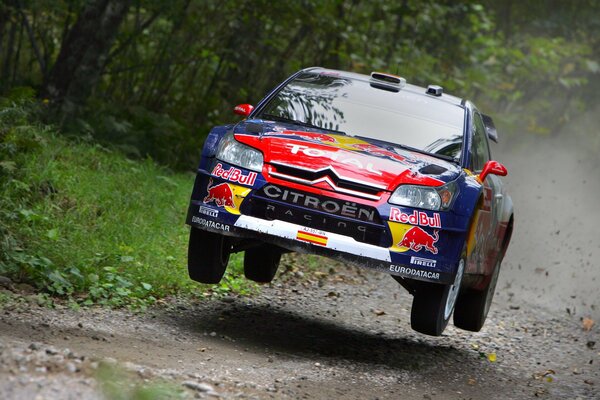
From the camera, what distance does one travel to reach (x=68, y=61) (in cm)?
1359

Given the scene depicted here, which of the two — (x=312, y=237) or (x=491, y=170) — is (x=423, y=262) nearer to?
(x=312, y=237)

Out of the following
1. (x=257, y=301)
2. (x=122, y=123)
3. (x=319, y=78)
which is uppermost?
(x=319, y=78)

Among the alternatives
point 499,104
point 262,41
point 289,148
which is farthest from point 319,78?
point 499,104

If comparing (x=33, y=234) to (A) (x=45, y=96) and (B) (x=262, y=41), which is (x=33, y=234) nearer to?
(A) (x=45, y=96)

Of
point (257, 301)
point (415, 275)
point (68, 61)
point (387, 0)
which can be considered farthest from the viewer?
point (387, 0)

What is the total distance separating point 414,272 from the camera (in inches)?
262

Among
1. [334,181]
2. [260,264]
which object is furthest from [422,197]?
[260,264]

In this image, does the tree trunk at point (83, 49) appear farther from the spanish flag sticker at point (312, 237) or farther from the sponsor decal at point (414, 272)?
the sponsor decal at point (414, 272)

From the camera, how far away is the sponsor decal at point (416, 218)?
6.58 m

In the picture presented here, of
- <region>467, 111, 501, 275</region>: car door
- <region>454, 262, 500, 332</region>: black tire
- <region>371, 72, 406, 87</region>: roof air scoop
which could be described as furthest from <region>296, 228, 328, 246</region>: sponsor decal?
<region>454, 262, 500, 332</region>: black tire

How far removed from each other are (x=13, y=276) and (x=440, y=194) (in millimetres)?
3347

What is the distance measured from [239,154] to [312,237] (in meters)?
0.81

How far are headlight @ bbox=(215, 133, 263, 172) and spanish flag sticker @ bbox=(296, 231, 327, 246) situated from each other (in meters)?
0.54

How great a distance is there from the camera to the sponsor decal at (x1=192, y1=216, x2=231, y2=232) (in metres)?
6.75
